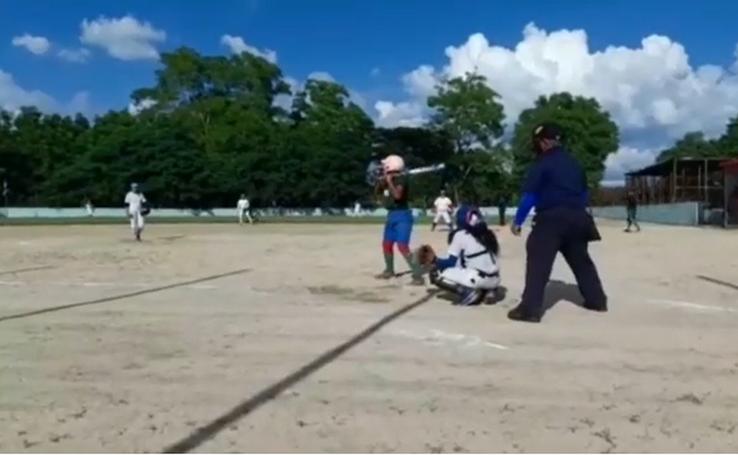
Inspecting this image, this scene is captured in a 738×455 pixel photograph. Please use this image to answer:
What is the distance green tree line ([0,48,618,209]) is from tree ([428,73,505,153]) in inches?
5.1

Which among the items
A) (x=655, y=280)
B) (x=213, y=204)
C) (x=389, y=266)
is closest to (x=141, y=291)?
(x=389, y=266)

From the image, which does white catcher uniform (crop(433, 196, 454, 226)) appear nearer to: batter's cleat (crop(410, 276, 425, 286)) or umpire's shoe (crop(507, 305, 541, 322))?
batter's cleat (crop(410, 276, 425, 286))

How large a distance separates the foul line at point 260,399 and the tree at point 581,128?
90125 millimetres

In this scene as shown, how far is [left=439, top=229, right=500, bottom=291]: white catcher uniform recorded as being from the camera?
9938 mm

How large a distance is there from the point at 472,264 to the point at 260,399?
5.16 metres

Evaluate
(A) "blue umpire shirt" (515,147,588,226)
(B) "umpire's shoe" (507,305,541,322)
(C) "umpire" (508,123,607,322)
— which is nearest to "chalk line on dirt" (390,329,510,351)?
(B) "umpire's shoe" (507,305,541,322)

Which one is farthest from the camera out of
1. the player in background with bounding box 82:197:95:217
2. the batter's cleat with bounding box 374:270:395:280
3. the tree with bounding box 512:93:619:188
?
the tree with bounding box 512:93:619:188

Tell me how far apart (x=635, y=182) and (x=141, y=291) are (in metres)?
55.3

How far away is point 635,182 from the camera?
62312 mm

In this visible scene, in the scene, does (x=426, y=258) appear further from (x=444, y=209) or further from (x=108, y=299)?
(x=444, y=209)

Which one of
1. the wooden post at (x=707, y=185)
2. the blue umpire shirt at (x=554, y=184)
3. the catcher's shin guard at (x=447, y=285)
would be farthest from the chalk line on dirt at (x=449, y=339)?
the wooden post at (x=707, y=185)

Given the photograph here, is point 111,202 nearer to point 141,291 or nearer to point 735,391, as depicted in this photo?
point 141,291

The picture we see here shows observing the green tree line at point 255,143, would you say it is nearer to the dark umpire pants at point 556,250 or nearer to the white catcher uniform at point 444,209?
the white catcher uniform at point 444,209

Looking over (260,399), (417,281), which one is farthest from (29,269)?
(260,399)
